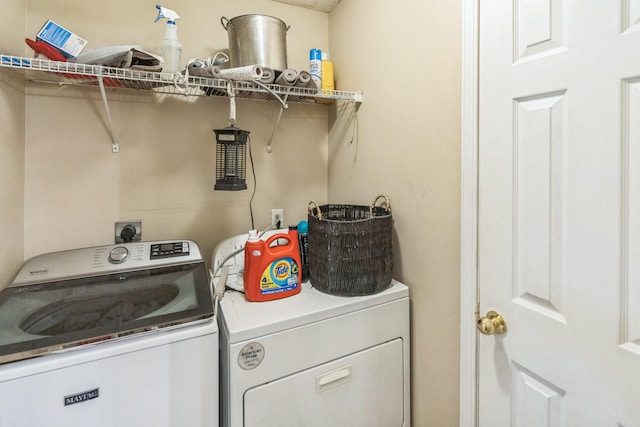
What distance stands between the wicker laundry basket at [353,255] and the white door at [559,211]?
366mm

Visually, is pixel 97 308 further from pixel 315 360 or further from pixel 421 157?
pixel 421 157

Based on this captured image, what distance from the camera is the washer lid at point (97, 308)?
0.84 metres

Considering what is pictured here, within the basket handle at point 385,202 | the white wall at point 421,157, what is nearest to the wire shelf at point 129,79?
the white wall at point 421,157

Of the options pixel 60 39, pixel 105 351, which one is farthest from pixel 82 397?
pixel 60 39

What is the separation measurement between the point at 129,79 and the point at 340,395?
1446 millimetres

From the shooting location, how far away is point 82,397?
82 cm

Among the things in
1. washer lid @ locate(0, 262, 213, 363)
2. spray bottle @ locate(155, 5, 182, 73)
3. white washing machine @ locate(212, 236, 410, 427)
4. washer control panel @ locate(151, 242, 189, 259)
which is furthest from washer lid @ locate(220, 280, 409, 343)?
spray bottle @ locate(155, 5, 182, 73)

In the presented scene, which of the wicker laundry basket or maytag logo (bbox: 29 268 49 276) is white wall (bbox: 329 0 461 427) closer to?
the wicker laundry basket

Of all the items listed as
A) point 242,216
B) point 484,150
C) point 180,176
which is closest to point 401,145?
point 484,150

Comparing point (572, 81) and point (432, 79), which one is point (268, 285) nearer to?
point (432, 79)

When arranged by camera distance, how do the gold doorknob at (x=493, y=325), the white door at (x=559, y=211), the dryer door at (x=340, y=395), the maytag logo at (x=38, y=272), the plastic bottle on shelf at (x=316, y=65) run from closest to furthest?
the white door at (x=559, y=211)
the gold doorknob at (x=493, y=325)
the dryer door at (x=340, y=395)
the maytag logo at (x=38, y=272)
the plastic bottle on shelf at (x=316, y=65)

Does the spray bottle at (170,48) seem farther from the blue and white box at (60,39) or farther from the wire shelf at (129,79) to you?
the blue and white box at (60,39)

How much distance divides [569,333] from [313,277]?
857 mm

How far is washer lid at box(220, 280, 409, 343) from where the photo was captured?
1.04 m
